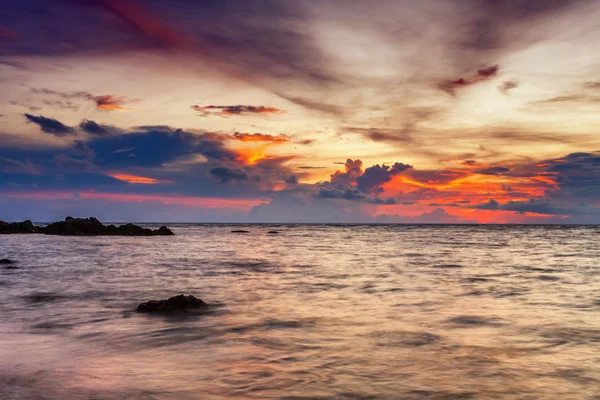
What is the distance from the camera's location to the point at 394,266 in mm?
28078

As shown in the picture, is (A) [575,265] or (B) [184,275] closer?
(B) [184,275]

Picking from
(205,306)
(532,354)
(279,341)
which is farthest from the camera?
(205,306)

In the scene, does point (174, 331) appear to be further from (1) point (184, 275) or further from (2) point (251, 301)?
(1) point (184, 275)

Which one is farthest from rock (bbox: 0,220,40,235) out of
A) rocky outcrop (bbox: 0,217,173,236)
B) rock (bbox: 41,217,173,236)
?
rock (bbox: 41,217,173,236)

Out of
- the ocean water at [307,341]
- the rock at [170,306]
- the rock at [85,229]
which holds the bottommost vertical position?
the ocean water at [307,341]

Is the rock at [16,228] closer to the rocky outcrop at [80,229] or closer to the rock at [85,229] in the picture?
the rocky outcrop at [80,229]

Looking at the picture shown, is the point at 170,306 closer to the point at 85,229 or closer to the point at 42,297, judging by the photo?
the point at 42,297

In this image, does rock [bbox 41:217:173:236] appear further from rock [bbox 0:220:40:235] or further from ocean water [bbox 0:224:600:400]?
ocean water [bbox 0:224:600:400]

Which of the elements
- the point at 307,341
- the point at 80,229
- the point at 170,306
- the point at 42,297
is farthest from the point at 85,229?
the point at 307,341

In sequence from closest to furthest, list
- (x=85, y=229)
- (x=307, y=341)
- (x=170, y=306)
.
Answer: (x=307, y=341), (x=170, y=306), (x=85, y=229)

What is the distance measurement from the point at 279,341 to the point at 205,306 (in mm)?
4770

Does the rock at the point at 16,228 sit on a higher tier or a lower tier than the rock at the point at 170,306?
higher

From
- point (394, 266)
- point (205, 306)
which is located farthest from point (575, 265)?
point (205, 306)

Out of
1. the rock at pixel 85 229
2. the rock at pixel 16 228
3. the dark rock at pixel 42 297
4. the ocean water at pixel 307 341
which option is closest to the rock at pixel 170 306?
the ocean water at pixel 307 341
